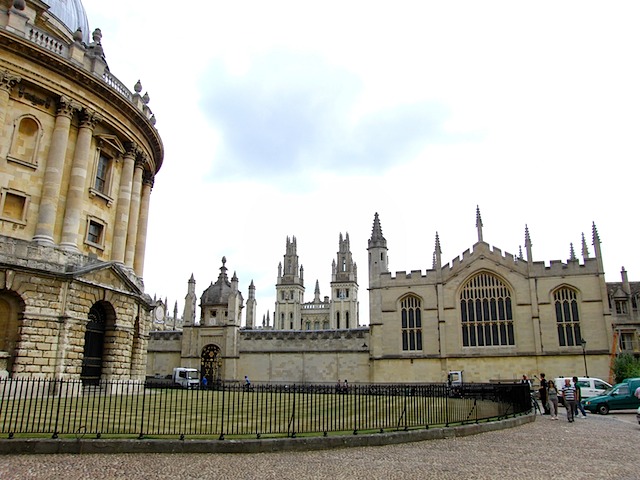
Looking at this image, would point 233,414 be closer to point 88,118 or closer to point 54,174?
point 54,174

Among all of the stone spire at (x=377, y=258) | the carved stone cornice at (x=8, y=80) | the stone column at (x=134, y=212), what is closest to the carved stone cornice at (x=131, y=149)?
the stone column at (x=134, y=212)

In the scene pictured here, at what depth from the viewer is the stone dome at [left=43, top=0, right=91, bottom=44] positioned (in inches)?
1156

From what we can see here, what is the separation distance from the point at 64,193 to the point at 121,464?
16.7 metres

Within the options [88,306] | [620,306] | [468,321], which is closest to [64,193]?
[88,306]

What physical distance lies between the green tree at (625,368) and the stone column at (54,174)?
34.7 m

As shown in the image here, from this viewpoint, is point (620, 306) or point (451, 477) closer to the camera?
point (451, 477)

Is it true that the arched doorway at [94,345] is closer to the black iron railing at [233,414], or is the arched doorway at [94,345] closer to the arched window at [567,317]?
the black iron railing at [233,414]

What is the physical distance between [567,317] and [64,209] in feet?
115

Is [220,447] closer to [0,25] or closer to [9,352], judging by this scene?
[9,352]

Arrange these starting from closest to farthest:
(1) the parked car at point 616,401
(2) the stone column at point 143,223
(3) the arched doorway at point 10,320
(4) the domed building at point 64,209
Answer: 1. (3) the arched doorway at point 10,320
2. (4) the domed building at point 64,209
3. (1) the parked car at point 616,401
4. (2) the stone column at point 143,223

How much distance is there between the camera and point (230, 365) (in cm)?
4338

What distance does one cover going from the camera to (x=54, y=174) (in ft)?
70.9

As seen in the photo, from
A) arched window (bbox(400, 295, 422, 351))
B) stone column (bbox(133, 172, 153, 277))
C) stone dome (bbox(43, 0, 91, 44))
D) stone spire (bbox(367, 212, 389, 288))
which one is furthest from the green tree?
stone dome (bbox(43, 0, 91, 44))

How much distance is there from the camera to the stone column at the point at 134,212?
26.7m
